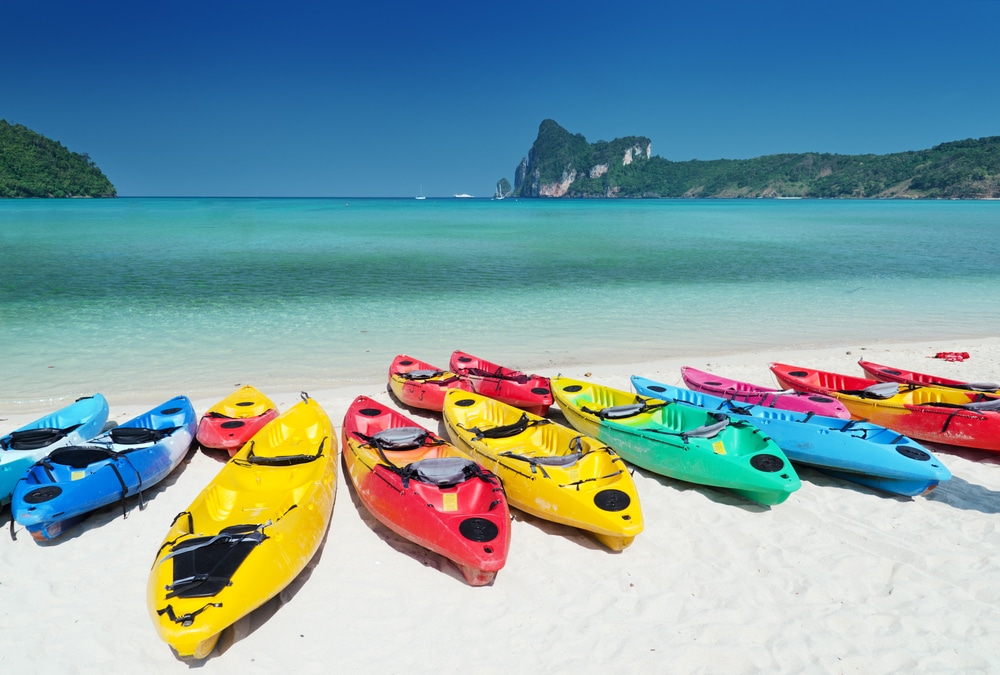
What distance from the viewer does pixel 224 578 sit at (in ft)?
12.1

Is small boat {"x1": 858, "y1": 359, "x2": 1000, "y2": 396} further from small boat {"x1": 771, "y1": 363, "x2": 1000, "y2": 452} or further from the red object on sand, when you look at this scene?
the red object on sand

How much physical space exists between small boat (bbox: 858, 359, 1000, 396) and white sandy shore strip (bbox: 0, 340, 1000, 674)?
81.0 inches

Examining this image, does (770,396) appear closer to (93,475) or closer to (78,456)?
(93,475)

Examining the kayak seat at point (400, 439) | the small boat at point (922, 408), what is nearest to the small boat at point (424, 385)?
the kayak seat at point (400, 439)

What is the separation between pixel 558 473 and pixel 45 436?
5.51 m

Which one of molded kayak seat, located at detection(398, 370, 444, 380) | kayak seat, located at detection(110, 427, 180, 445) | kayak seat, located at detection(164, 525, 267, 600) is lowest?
molded kayak seat, located at detection(398, 370, 444, 380)

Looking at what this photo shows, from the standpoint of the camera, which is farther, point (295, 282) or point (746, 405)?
point (295, 282)

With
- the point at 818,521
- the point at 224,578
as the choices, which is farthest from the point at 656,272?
the point at 224,578

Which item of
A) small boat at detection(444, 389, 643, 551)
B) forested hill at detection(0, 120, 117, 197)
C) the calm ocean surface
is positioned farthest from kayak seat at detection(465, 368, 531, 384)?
forested hill at detection(0, 120, 117, 197)

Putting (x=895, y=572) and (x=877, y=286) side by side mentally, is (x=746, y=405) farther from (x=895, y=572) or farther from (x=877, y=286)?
(x=877, y=286)

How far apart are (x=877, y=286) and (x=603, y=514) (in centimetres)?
1880

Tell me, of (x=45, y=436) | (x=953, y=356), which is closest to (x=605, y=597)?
(x=45, y=436)

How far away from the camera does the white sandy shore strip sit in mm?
3643

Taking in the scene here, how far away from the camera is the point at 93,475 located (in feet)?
16.5
